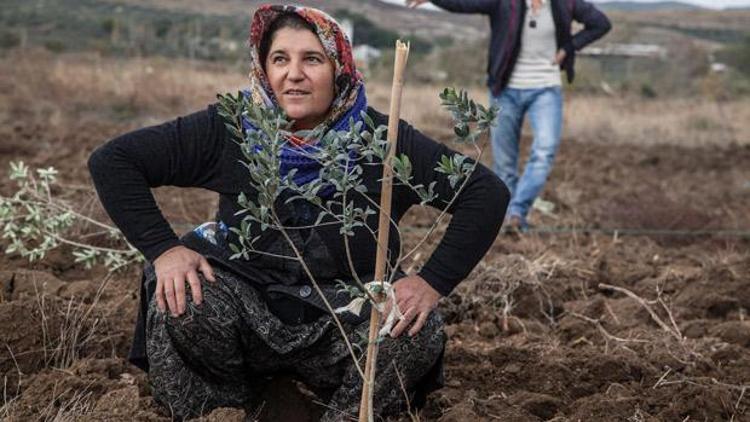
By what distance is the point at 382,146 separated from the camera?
103 inches

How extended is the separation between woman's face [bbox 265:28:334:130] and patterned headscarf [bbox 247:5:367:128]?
0.08 feet

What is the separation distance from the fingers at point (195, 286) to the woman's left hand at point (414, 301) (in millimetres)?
516

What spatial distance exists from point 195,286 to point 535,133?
372 cm

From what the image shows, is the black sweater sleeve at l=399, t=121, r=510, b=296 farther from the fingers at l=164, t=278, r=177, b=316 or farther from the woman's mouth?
the fingers at l=164, t=278, r=177, b=316

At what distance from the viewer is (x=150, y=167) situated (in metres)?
2.98

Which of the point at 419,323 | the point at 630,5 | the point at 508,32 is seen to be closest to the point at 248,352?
the point at 419,323

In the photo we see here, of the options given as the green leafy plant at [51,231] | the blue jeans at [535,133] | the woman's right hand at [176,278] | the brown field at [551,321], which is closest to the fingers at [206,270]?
the woman's right hand at [176,278]

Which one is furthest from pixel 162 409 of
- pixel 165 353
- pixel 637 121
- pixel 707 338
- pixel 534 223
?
pixel 637 121

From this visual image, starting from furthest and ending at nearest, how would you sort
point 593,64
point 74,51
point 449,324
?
point 593,64 < point 74,51 < point 449,324

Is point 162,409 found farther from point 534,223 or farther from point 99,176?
point 534,223

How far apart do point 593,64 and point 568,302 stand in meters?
25.2

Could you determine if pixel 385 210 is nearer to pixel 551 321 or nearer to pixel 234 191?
pixel 234 191

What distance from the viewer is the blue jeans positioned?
6145mm

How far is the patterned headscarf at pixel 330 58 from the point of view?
302 cm
